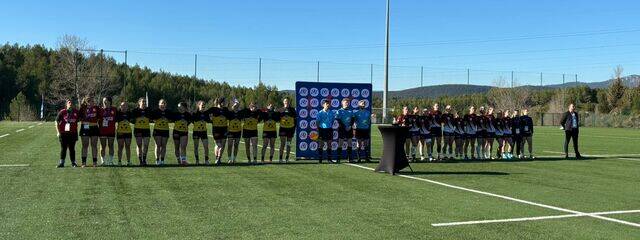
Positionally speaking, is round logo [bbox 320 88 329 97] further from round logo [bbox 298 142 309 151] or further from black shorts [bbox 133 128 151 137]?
black shorts [bbox 133 128 151 137]

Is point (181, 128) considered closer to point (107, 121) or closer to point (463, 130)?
point (107, 121)

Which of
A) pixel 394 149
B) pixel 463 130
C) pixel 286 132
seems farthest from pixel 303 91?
pixel 463 130

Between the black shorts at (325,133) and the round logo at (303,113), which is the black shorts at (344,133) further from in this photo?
the round logo at (303,113)

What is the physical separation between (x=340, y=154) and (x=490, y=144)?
5058mm

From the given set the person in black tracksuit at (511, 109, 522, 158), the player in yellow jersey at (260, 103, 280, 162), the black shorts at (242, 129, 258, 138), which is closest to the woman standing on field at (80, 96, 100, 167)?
the black shorts at (242, 129, 258, 138)

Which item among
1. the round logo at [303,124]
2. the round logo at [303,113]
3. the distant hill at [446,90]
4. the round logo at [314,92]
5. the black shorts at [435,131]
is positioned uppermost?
the distant hill at [446,90]

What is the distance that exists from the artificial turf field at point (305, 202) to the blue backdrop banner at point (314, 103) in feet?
7.53

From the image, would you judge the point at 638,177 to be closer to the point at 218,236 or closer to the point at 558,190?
the point at 558,190

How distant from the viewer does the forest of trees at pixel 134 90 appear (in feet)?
226

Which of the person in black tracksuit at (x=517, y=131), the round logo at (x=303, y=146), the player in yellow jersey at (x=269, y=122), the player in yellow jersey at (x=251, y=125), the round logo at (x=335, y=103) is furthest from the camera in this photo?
the person in black tracksuit at (x=517, y=131)

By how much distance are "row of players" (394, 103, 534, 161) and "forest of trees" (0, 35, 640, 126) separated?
42.4m

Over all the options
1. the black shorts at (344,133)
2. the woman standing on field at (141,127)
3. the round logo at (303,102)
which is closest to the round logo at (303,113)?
the round logo at (303,102)

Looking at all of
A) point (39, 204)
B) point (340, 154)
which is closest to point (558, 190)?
point (340, 154)

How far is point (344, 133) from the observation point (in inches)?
630
